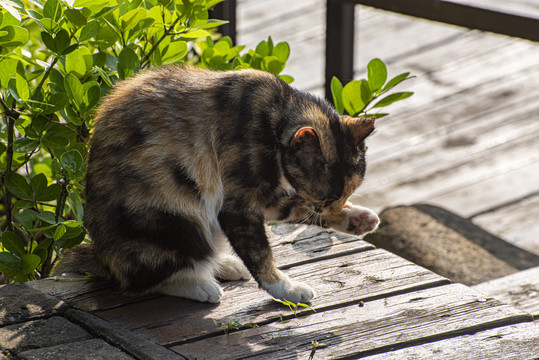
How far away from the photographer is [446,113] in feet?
20.8

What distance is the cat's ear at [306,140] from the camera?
2.55m

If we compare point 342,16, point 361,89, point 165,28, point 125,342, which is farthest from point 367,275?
point 342,16

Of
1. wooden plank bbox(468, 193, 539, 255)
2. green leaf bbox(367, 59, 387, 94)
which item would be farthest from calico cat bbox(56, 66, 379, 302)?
wooden plank bbox(468, 193, 539, 255)

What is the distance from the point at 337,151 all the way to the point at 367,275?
46cm

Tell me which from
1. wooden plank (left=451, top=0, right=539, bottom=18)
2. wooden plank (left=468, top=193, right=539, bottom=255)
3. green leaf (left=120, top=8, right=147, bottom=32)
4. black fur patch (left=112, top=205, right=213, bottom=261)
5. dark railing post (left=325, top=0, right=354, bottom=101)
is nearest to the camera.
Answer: black fur patch (left=112, top=205, right=213, bottom=261)

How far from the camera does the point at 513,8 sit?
3.39 m

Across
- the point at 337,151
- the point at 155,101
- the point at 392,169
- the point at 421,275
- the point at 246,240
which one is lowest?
the point at 392,169

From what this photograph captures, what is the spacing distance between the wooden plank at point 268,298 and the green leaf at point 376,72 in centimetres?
61

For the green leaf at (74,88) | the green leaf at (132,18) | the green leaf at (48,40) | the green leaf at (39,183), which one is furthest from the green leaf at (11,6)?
the green leaf at (39,183)

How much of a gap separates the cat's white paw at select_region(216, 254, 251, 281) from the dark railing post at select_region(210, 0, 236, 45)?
5.48ft

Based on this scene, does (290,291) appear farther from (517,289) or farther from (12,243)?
(517,289)

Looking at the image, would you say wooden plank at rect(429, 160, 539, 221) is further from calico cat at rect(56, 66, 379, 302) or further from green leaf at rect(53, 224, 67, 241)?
green leaf at rect(53, 224, 67, 241)

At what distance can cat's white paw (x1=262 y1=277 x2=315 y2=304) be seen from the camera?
2.58 m

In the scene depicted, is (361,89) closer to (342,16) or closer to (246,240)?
(246,240)
